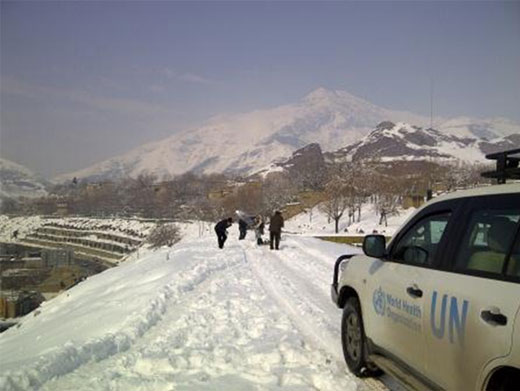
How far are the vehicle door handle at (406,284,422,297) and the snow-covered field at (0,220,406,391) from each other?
4.70 feet

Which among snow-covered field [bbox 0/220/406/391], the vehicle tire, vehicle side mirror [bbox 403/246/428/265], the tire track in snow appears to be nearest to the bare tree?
the tire track in snow

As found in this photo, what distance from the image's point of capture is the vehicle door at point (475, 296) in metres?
2.69

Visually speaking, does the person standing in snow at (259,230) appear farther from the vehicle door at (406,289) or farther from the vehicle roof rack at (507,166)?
the vehicle roof rack at (507,166)

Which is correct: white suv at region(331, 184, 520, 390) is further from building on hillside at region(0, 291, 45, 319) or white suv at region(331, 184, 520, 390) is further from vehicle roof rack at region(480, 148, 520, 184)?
building on hillside at region(0, 291, 45, 319)

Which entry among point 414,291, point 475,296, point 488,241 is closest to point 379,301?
point 414,291

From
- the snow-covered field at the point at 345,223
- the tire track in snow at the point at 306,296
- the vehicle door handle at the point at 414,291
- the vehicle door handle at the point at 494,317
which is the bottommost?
the snow-covered field at the point at 345,223

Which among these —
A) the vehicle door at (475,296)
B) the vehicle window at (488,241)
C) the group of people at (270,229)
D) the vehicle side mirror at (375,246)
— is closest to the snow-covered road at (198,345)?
the vehicle side mirror at (375,246)

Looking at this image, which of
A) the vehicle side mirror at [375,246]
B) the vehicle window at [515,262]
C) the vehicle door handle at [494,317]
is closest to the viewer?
the vehicle door handle at [494,317]

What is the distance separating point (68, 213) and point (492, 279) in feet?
567

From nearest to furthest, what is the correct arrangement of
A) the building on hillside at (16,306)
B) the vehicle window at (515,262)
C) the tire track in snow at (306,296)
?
the vehicle window at (515,262) → the tire track in snow at (306,296) → the building on hillside at (16,306)

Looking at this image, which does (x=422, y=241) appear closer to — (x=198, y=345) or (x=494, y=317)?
(x=494, y=317)

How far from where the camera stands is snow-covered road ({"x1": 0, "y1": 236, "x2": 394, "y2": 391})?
486cm

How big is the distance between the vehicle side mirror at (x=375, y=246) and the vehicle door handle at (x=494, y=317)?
1.76 metres

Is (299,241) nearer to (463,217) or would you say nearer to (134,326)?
(134,326)
